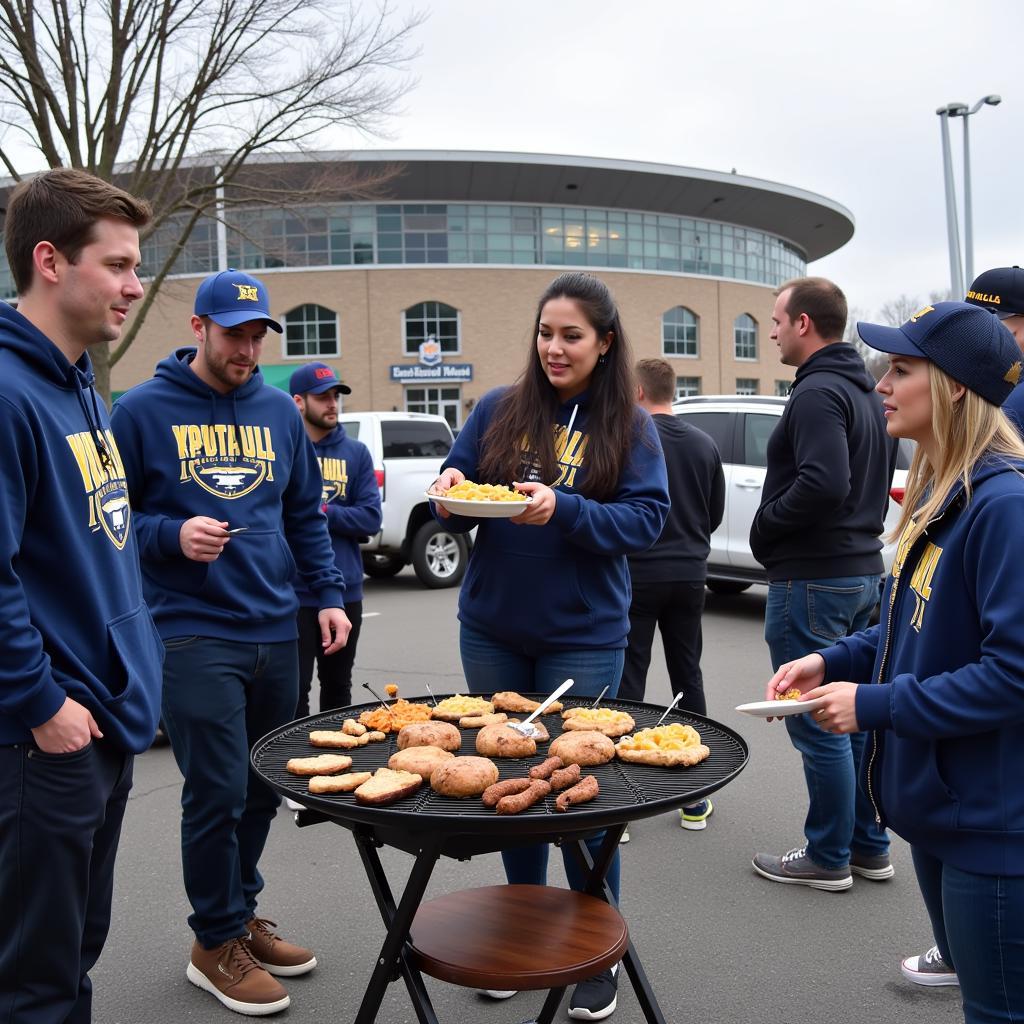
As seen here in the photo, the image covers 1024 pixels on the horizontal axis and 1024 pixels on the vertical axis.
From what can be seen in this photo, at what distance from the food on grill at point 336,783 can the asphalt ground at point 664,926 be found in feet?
4.13

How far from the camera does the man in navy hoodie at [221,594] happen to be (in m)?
3.28

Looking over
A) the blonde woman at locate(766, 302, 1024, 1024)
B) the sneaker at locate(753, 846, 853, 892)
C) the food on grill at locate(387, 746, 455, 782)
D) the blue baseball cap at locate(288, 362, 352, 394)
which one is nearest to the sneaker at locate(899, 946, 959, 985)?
the sneaker at locate(753, 846, 853, 892)

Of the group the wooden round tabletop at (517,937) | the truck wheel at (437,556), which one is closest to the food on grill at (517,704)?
the wooden round tabletop at (517,937)

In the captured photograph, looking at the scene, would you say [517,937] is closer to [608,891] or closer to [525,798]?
[608,891]

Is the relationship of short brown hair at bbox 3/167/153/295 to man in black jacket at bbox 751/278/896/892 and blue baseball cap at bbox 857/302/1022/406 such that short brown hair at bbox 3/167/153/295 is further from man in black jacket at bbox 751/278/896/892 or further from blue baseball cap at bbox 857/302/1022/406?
man in black jacket at bbox 751/278/896/892

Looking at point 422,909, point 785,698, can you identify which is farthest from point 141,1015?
point 785,698

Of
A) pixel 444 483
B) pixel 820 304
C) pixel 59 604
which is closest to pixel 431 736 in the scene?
pixel 444 483

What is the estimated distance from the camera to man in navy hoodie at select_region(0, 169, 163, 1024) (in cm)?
221

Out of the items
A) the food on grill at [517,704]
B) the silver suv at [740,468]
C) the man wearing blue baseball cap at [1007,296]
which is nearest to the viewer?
the food on grill at [517,704]

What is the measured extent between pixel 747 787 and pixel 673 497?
1.67 m

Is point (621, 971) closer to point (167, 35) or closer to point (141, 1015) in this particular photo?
point (141, 1015)

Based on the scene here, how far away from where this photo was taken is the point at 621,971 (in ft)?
12.1

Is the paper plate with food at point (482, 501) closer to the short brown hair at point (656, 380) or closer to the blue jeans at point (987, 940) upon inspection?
the blue jeans at point (987, 940)

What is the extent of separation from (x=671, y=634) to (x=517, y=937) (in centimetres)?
272
